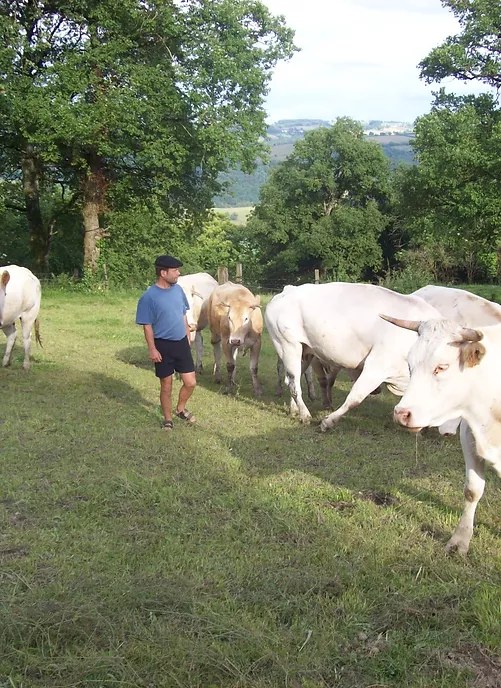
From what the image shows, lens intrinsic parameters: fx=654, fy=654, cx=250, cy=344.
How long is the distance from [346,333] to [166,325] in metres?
2.19

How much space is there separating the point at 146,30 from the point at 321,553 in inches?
912

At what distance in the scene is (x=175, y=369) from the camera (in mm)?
7883

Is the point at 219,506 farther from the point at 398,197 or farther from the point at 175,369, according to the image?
the point at 398,197

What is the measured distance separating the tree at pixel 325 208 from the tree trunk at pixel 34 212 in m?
23.5

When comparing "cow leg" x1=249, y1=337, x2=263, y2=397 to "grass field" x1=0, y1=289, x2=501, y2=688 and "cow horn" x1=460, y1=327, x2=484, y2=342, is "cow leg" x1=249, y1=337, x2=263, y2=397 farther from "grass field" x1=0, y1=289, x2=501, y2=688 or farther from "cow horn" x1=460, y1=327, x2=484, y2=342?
"cow horn" x1=460, y1=327, x2=484, y2=342

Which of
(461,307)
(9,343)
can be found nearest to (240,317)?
(461,307)

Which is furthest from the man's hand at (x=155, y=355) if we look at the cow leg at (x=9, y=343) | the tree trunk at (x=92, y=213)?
the tree trunk at (x=92, y=213)

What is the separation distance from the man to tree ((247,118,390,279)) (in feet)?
130

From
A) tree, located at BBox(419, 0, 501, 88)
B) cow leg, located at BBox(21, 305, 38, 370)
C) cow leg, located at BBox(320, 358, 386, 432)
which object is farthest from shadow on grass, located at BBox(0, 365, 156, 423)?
tree, located at BBox(419, 0, 501, 88)

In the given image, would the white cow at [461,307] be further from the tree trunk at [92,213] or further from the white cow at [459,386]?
the tree trunk at [92,213]

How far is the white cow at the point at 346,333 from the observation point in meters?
7.52

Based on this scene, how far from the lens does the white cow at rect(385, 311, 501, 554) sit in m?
4.21

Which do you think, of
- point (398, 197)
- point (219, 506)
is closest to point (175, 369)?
point (219, 506)

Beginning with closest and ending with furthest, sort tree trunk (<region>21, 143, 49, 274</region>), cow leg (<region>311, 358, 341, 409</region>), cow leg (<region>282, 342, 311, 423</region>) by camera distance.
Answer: cow leg (<region>282, 342, 311, 423</region>) < cow leg (<region>311, 358, 341, 409</region>) < tree trunk (<region>21, 143, 49, 274</region>)
